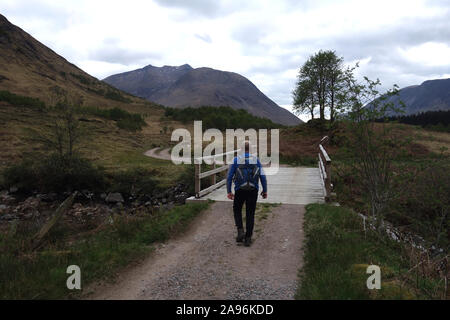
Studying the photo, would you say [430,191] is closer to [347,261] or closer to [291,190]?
[291,190]

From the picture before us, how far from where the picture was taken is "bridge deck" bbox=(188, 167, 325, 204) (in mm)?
9852

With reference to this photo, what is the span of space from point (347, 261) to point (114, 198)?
14.6 m

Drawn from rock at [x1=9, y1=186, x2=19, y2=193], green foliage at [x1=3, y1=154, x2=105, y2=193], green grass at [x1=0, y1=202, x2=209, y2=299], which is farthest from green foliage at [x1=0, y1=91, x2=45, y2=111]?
green grass at [x1=0, y1=202, x2=209, y2=299]

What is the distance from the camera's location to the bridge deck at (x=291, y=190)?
9852 millimetres

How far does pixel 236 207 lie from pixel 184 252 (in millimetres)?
1439

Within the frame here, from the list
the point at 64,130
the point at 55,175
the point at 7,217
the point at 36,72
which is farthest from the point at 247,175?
the point at 36,72

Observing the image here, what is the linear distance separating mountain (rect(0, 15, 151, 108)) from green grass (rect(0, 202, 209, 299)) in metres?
82.7

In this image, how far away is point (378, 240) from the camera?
20.8 feet

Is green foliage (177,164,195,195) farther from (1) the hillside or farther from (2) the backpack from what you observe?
(1) the hillside

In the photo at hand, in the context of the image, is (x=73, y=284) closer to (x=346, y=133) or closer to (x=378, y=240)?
(x=378, y=240)

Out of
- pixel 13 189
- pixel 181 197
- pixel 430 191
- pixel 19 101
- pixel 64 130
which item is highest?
pixel 19 101

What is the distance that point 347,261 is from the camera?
4977 mm
